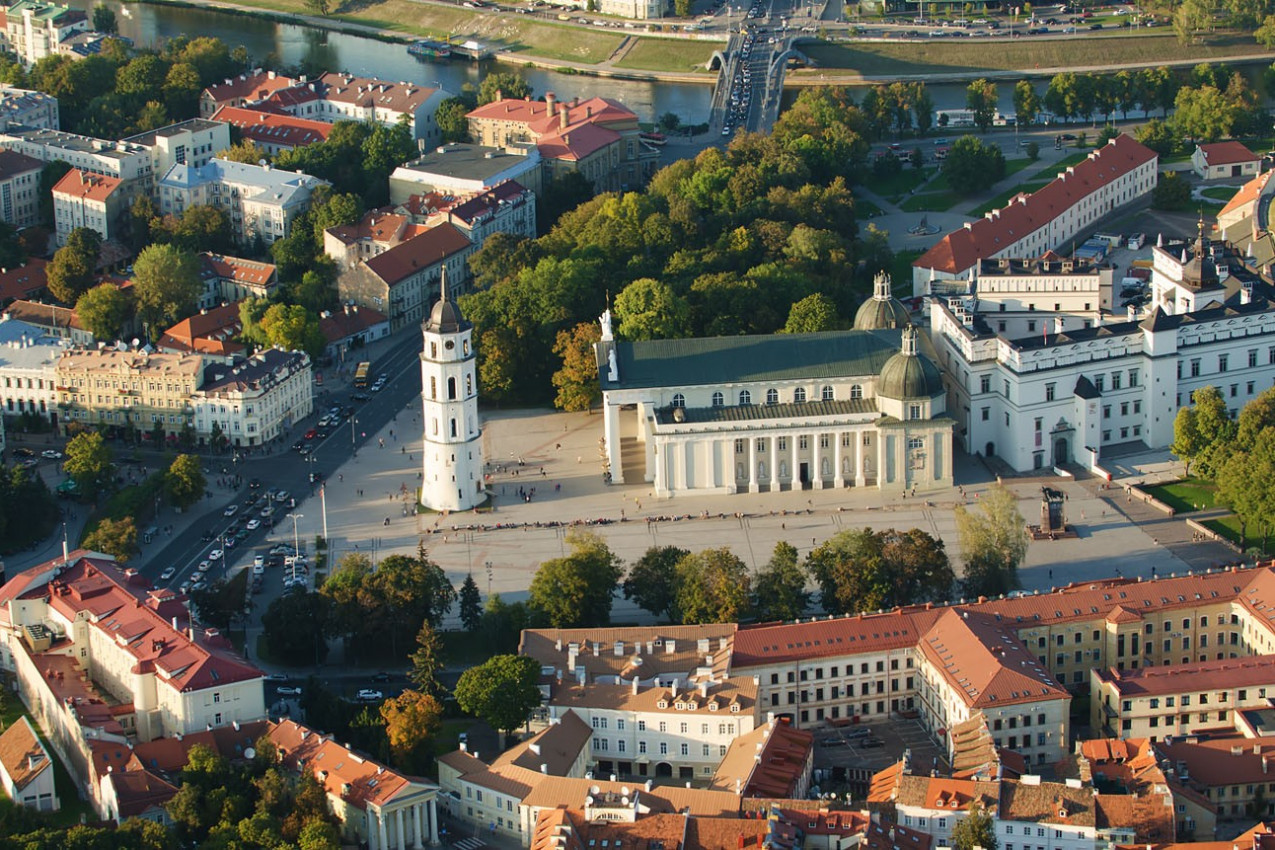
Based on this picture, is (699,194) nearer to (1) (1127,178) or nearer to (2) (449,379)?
Answer: (1) (1127,178)

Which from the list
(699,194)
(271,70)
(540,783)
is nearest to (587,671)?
(540,783)

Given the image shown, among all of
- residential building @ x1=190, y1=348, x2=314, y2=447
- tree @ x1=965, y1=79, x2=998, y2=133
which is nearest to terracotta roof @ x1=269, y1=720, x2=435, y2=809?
residential building @ x1=190, y1=348, x2=314, y2=447

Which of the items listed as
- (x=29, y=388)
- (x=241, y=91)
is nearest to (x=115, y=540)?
(x=29, y=388)

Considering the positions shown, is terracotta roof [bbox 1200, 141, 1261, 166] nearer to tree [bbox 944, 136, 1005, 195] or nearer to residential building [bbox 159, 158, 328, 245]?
tree [bbox 944, 136, 1005, 195]

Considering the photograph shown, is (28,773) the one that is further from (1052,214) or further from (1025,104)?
(1025,104)

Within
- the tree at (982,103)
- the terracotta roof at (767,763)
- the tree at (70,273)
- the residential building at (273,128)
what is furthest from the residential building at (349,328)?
the tree at (982,103)

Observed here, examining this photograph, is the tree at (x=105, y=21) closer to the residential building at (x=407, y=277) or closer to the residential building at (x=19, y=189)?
the residential building at (x=19, y=189)

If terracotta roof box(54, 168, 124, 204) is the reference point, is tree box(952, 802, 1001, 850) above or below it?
below
